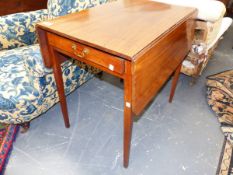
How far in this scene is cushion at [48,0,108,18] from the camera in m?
1.32

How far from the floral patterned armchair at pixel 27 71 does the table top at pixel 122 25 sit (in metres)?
0.30

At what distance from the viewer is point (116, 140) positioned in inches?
52.8

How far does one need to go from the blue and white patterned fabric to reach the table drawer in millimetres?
263

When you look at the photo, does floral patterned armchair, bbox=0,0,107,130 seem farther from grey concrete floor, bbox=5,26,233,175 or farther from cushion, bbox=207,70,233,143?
cushion, bbox=207,70,233,143

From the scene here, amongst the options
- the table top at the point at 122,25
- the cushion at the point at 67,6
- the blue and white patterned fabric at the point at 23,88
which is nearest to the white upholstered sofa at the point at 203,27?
the table top at the point at 122,25

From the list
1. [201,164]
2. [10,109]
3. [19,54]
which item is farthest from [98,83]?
[201,164]

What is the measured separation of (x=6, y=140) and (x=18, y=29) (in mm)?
814

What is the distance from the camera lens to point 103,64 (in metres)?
0.81

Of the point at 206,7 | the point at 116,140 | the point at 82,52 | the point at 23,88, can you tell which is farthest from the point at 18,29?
the point at 206,7

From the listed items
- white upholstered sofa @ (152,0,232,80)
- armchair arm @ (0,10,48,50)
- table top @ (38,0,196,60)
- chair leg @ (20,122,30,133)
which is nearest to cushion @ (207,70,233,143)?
white upholstered sofa @ (152,0,232,80)

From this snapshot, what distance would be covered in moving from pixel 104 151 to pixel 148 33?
810 mm

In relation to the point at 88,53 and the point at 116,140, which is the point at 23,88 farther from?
the point at 116,140

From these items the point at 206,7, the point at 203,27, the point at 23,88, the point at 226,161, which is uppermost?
the point at 206,7

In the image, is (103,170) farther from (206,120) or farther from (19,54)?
(19,54)
